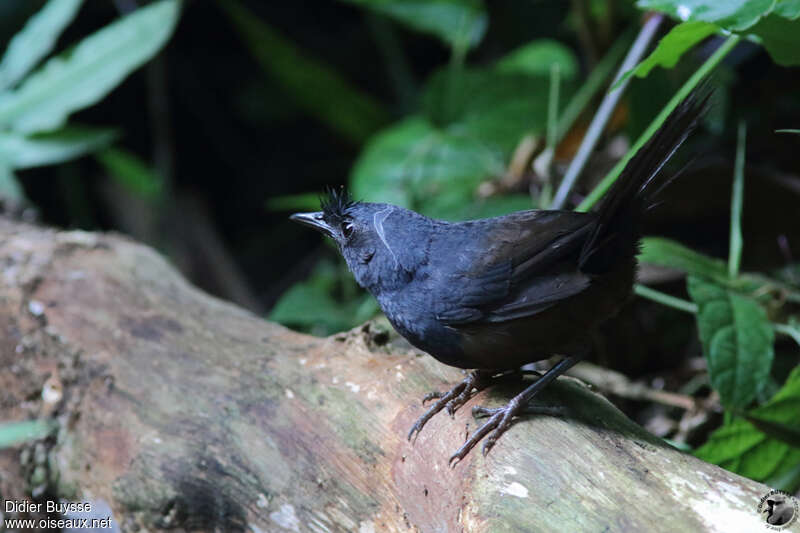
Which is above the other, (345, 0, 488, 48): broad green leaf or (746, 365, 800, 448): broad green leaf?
(345, 0, 488, 48): broad green leaf

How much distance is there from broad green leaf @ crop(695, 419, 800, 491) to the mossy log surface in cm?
56

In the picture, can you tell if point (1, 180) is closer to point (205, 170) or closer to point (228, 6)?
point (228, 6)

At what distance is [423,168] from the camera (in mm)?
4602

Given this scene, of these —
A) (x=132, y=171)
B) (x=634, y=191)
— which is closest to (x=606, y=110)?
(x=634, y=191)

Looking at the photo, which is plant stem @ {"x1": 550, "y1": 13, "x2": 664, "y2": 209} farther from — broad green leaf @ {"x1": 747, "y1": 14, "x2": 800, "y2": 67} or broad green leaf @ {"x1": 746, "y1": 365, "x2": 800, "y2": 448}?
broad green leaf @ {"x1": 746, "y1": 365, "x2": 800, "y2": 448}

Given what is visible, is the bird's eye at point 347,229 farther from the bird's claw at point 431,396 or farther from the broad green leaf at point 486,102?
the broad green leaf at point 486,102

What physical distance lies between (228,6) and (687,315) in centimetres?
356

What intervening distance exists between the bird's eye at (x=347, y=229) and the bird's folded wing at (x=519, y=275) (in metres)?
0.49

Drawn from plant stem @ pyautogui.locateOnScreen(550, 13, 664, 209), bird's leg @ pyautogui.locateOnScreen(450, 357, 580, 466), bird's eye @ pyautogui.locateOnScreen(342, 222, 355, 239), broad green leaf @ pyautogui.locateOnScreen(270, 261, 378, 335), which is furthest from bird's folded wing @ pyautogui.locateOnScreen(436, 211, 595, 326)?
broad green leaf @ pyautogui.locateOnScreen(270, 261, 378, 335)

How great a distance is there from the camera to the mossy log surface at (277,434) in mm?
1963

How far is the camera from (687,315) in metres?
4.25

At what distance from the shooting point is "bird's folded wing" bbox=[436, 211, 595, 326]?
2330 mm

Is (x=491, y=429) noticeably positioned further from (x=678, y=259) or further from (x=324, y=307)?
(x=324, y=307)

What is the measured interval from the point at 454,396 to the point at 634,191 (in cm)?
84
